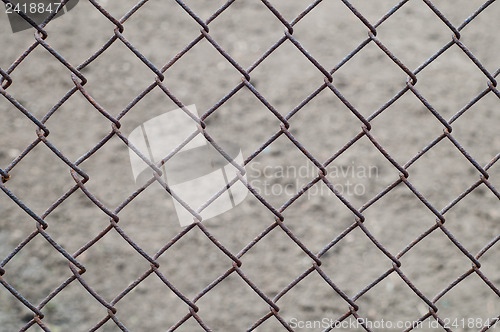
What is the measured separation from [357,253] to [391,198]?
1.24ft

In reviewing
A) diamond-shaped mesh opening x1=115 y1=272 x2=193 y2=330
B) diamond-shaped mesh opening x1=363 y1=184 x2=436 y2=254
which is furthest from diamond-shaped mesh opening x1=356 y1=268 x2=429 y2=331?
diamond-shaped mesh opening x1=115 y1=272 x2=193 y2=330

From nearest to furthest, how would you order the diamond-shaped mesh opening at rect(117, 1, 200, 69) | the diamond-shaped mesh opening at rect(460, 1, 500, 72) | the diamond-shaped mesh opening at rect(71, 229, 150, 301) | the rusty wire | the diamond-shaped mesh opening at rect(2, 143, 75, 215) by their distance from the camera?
1. the rusty wire
2. the diamond-shaped mesh opening at rect(71, 229, 150, 301)
3. the diamond-shaped mesh opening at rect(2, 143, 75, 215)
4. the diamond-shaped mesh opening at rect(460, 1, 500, 72)
5. the diamond-shaped mesh opening at rect(117, 1, 200, 69)

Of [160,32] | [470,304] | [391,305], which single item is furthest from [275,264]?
[160,32]

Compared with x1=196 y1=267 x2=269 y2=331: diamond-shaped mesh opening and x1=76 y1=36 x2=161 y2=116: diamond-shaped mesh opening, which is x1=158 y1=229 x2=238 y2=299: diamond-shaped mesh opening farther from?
x1=76 y1=36 x2=161 y2=116: diamond-shaped mesh opening

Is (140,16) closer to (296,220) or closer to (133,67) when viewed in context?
(133,67)

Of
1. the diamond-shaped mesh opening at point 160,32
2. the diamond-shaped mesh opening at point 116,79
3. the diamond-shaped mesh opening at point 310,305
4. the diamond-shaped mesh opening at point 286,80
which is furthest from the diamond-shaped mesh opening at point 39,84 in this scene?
the diamond-shaped mesh opening at point 310,305

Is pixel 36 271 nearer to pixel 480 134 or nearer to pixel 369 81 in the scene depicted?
pixel 369 81

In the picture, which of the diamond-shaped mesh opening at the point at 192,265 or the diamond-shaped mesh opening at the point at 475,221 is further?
the diamond-shaped mesh opening at the point at 475,221

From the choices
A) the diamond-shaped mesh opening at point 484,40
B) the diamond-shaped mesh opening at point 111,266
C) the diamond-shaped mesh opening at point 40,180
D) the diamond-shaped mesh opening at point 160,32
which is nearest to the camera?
the diamond-shaped mesh opening at point 111,266

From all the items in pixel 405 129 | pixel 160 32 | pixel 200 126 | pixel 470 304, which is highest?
pixel 160 32

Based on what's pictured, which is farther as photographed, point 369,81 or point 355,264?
point 369,81

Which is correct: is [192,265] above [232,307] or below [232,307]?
above

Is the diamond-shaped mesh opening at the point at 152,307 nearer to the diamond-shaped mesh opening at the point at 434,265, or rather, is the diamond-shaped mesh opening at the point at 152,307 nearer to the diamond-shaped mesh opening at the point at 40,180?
the diamond-shaped mesh opening at the point at 40,180

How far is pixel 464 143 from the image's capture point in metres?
3.17
